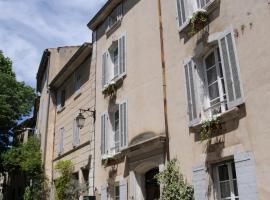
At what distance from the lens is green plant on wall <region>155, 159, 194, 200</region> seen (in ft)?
30.0

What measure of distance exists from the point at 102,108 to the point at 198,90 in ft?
19.4

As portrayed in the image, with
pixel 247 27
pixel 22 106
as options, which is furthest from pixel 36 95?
pixel 247 27

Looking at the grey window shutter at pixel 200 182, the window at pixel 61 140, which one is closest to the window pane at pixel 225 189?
the grey window shutter at pixel 200 182

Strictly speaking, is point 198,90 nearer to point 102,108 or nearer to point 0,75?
point 102,108

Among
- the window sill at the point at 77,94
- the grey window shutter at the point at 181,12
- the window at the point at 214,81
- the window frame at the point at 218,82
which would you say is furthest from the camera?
the window sill at the point at 77,94

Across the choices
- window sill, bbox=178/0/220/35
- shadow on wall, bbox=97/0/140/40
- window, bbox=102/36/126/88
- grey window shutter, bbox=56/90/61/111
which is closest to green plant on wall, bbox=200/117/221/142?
window sill, bbox=178/0/220/35

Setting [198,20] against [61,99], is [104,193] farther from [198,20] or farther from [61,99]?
[61,99]

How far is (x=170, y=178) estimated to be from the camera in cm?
956

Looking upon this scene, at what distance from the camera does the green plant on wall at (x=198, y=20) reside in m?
9.48

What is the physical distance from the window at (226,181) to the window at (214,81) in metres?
1.19

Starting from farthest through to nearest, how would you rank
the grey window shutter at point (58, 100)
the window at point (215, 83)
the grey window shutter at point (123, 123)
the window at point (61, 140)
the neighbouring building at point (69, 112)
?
the grey window shutter at point (58, 100), the window at point (61, 140), the neighbouring building at point (69, 112), the grey window shutter at point (123, 123), the window at point (215, 83)

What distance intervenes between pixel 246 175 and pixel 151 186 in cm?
441

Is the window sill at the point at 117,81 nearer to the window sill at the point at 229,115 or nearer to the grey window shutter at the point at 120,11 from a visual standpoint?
the grey window shutter at the point at 120,11

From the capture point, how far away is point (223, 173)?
857cm
